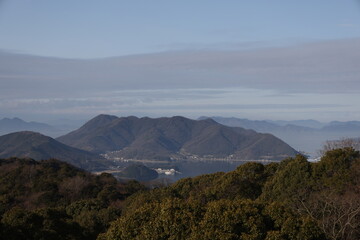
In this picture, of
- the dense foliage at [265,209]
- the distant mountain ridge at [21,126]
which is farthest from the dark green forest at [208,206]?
the distant mountain ridge at [21,126]

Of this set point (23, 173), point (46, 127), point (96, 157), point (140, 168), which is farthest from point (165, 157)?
point (46, 127)

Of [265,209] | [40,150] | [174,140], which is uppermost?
[265,209]

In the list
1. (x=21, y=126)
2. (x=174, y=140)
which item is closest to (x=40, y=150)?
(x=174, y=140)

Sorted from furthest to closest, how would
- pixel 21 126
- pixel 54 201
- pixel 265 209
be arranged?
1. pixel 21 126
2. pixel 54 201
3. pixel 265 209

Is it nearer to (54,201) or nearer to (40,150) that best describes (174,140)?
(40,150)

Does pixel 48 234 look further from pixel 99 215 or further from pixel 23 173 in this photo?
pixel 23 173
